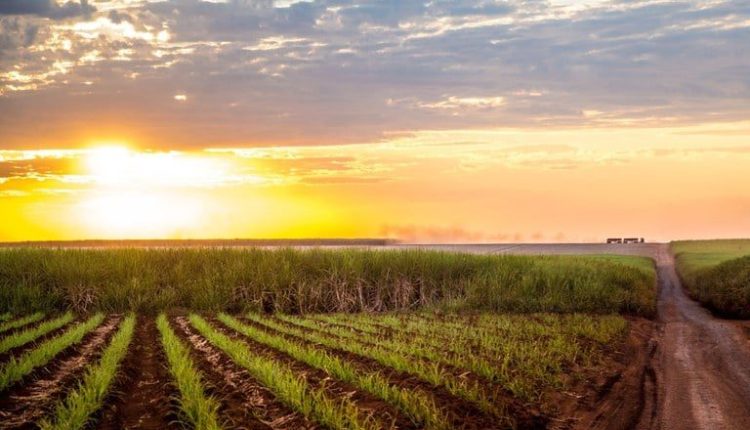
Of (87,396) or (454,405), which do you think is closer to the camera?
(87,396)

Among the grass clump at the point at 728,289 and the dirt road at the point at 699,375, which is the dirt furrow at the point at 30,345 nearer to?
the dirt road at the point at 699,375

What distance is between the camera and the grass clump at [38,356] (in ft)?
38.7

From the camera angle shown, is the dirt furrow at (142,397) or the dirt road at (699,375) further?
the dirt road at (699,375)

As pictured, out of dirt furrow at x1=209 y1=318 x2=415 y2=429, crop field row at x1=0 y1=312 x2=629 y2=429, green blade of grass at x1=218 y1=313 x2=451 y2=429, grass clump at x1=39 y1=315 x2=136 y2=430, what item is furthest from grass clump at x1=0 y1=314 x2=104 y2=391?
green blade of grass at x1=218 y1=313 x2=451 y2=429

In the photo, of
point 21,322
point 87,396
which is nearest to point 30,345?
point 21,322

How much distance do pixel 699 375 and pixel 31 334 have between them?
46.5 feet

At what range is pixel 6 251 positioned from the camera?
1065 inches

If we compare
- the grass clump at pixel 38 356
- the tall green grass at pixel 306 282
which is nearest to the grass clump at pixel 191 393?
the grass clump at pixel 38 356

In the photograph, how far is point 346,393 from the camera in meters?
10.8

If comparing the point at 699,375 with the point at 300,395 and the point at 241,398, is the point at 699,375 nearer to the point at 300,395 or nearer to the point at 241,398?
the point at 300,395

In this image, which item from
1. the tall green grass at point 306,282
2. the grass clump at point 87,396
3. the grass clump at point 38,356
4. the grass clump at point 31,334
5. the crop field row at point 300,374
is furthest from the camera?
the tall green grass at point 306,282

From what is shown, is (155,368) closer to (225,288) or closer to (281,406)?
(281,406)

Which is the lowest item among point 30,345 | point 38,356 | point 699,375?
point 699,375

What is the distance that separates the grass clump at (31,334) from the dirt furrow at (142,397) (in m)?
2.70
